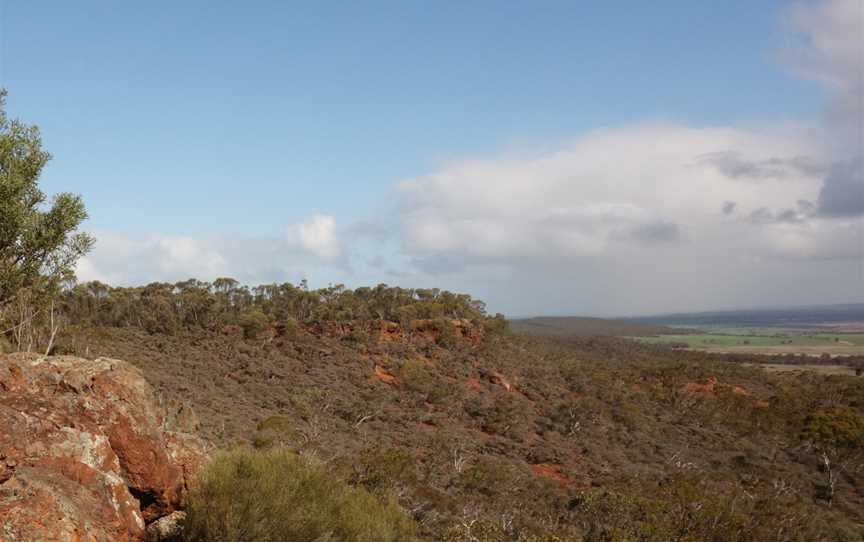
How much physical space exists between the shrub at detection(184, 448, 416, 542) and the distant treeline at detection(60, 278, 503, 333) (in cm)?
4320

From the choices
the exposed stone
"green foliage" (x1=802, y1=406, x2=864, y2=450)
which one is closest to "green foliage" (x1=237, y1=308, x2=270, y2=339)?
the exposed stone

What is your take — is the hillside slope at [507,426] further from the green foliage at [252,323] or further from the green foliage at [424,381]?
the green foliage at [252,323]

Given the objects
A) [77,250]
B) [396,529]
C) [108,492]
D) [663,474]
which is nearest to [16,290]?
[77,250]

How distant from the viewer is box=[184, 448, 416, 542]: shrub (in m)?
8.33

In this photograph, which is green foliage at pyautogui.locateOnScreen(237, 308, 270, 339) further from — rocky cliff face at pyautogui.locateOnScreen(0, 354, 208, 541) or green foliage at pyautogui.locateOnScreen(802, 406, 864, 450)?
green foliage at pyautogui.locateOnScreen(802, 406, 864, 450)

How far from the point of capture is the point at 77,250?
14602 millimetres

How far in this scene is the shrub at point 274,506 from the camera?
27.3ft

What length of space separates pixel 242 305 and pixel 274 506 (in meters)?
56.3

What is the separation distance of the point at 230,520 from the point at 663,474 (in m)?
29.5

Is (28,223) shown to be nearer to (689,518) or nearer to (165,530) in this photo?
(165,530)

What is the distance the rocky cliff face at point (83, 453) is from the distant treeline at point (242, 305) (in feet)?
139

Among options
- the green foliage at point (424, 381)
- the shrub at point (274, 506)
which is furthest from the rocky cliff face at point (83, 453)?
the green foliage at point (424, 381)

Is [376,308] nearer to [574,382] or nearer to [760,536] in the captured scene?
[574,382]

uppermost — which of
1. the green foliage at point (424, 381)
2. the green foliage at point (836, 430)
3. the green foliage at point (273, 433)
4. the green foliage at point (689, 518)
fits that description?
the green foliage at point (273, 433)
